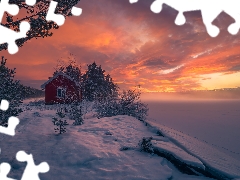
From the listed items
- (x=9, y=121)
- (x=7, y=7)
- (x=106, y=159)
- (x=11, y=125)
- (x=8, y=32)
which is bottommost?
(x=106, y=159)

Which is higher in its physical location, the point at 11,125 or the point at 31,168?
the point at 11,125

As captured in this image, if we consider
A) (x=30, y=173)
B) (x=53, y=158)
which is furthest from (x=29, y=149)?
(x=30, y=173)

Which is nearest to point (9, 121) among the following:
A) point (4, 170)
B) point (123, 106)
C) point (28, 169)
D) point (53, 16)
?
point (4, 170)

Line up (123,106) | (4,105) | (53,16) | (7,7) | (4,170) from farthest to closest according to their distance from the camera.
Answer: (123,106), (53,16), (4,105), (7,7), (4,170)

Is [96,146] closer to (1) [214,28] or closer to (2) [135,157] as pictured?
(2) [135,157]

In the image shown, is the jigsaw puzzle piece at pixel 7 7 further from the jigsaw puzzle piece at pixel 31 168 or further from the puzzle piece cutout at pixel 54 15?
the jigsaw puzzle piece at pixel 31 168

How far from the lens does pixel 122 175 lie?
4.82m

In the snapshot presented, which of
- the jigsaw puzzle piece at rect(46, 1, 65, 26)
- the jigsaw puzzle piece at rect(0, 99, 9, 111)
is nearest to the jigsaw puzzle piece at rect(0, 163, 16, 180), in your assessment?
the jigsaw puzzle piece at rect(0, 99, 9, 111)

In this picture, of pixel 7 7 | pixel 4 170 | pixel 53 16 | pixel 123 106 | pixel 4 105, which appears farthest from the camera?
pixel 123 106

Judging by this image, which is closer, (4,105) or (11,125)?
(4,105)

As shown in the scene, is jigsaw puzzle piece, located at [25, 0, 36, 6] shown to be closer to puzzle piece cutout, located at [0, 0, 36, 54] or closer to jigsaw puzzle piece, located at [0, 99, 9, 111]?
puzzle piece cutout, located at [0, 0, 36, 54]

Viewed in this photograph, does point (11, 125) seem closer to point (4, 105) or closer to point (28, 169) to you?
point (4, 105)

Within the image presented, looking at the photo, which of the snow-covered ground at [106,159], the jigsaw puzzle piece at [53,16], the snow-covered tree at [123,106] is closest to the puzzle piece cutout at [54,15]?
the jigsaw puzzle piece at [53,16]

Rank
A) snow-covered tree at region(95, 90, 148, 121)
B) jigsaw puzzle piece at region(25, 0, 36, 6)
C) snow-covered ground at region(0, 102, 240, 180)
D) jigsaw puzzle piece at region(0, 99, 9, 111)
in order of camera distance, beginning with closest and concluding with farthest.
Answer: snow-covered ground at region(0, 102, 240, 180), jigsaw puzzle piece at region(0, 99, 9, 111), jigsaw puzzle piece at region(25, 0, 36, 6), snow-covered tree at region(95, 90, 148, 121)
